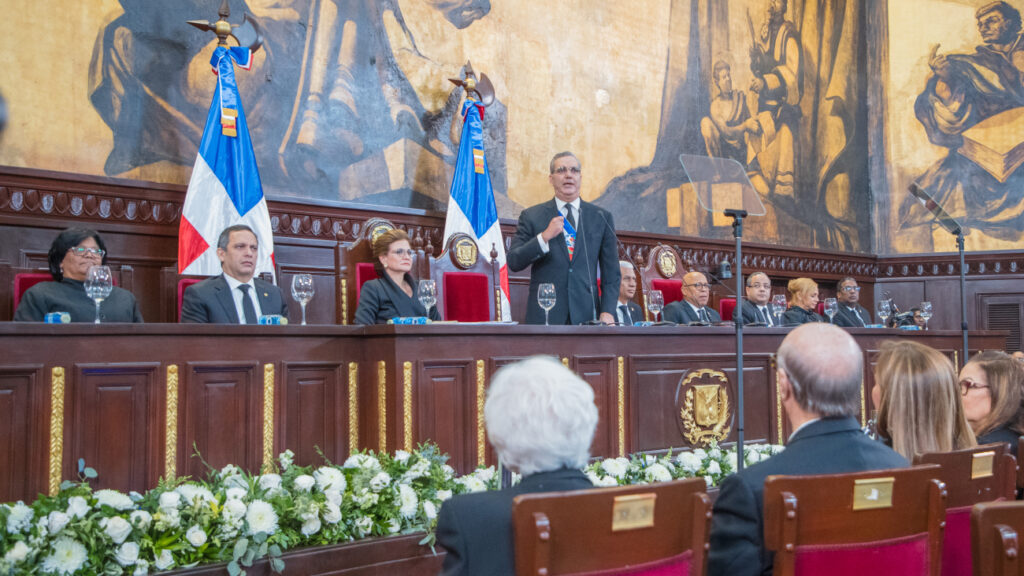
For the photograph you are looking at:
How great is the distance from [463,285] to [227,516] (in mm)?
3492

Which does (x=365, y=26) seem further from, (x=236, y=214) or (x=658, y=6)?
(x=658, y=6)

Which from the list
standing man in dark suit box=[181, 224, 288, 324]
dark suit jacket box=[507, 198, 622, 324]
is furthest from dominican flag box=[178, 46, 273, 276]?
dark suit jacket box=[507, 198, 622, 324]

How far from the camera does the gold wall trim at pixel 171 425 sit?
366 centimetres

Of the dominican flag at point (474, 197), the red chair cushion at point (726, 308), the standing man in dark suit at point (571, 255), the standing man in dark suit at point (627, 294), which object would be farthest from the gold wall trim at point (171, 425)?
the red chair cushion at point (726, 308)

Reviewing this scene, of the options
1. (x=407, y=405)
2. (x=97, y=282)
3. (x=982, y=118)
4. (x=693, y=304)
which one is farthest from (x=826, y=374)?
(x=982, y=118)

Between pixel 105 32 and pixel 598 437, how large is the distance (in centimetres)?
414

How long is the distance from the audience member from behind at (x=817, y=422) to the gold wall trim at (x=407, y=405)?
2108 millimetres

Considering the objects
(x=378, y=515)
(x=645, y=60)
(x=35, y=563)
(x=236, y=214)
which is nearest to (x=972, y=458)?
(x=378, y=515)

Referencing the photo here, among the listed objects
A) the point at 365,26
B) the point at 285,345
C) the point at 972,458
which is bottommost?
the point at 972,458

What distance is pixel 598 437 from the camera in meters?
4.75

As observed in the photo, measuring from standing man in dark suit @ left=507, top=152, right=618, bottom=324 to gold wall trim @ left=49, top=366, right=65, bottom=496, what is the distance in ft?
8.90

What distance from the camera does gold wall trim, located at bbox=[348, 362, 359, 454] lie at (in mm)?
4262

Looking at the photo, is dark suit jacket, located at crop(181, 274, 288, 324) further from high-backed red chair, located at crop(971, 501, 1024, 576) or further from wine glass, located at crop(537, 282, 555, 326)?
high-backed red chair, located at crop(971, 501, 1024, 576)

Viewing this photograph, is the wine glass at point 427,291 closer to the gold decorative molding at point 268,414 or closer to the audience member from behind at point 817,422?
the gold decorative molding at point 268,414
